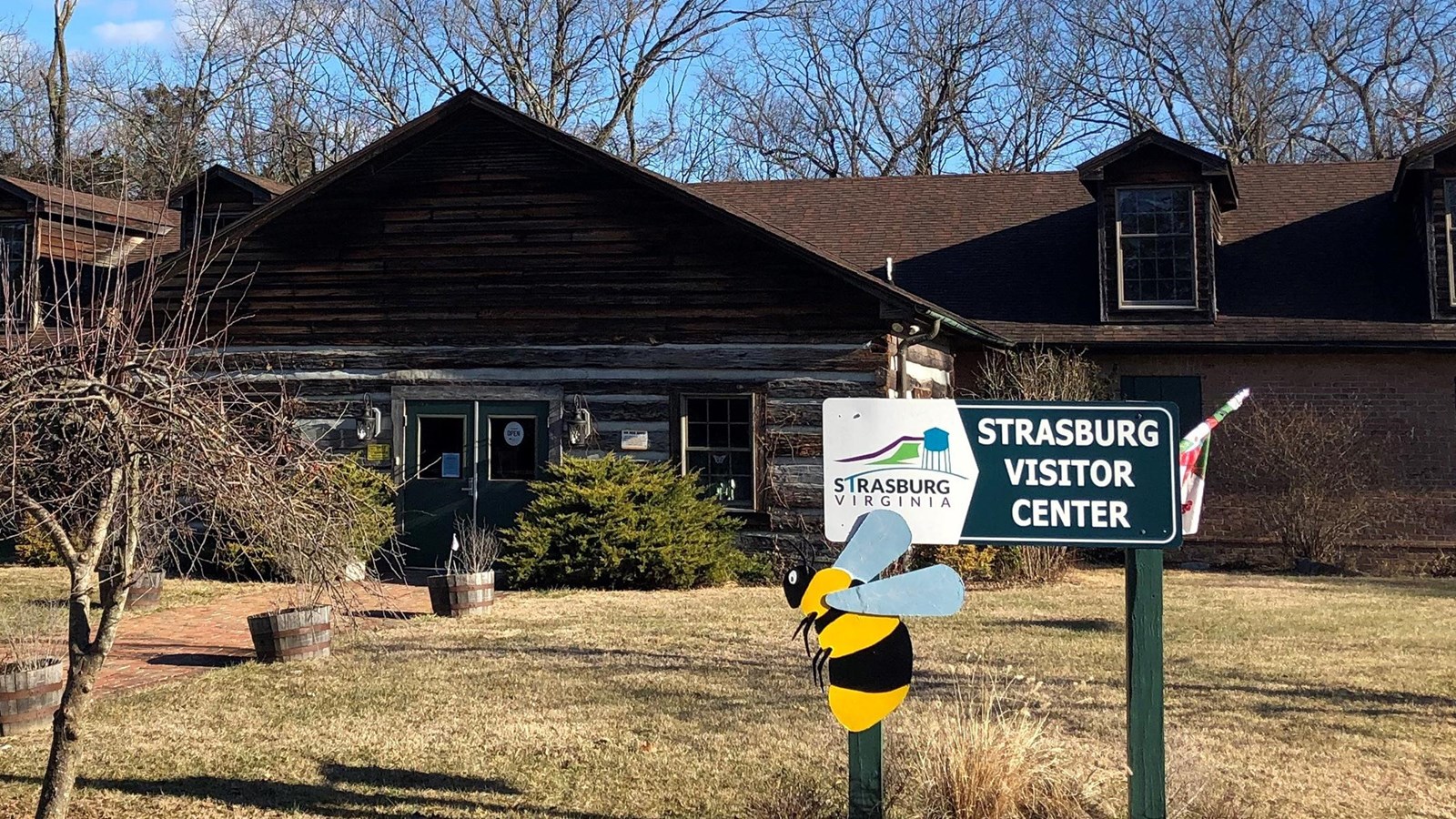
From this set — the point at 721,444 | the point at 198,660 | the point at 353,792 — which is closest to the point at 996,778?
the point at 353,792

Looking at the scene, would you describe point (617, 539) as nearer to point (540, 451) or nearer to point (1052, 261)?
point (540, 451)

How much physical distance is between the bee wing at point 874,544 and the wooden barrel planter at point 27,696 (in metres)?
4.81

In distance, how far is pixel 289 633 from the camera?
853 cm

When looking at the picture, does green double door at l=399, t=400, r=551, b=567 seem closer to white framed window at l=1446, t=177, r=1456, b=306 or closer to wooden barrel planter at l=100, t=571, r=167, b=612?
wooden barrel planter at l=100, t=571, r=167, b=612

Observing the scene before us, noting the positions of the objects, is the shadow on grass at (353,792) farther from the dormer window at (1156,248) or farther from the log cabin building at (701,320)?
the dormer window at (1156,248)

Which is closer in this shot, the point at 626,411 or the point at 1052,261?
the point at 626,411

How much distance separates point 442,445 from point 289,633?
6153 millimetres

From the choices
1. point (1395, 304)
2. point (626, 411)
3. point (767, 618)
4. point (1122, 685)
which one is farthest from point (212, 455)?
point (1395, 304)

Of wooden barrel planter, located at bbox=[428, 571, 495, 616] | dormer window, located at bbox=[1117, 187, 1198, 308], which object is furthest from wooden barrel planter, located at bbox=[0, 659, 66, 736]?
dormer window, located at bbox=[1117, 187, 1198, 308]

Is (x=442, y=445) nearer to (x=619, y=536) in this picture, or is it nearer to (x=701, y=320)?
(x=619, y=536)

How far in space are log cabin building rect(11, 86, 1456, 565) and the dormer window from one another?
0.12 feet

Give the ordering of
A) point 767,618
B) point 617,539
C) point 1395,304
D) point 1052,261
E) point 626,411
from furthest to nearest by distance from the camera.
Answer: point 1052,261
point 1395,304
point 626,411
point 617,539
point 767,618

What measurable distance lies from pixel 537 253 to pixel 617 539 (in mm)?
3541

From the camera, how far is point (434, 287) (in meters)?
14.4
